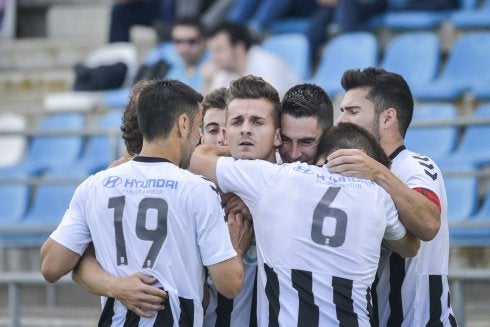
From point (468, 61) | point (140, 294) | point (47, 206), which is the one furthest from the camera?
point (47, 206)

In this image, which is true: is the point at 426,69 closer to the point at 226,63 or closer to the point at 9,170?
the point at 226,63

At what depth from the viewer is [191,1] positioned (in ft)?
44.5

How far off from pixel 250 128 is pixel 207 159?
0.24 m

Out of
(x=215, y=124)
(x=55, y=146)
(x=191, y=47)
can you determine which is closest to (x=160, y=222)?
(x=215, y=124)

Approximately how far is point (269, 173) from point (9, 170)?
23.6ft

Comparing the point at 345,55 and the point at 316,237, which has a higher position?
the point at 345,55

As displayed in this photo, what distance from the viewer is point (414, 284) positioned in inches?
222

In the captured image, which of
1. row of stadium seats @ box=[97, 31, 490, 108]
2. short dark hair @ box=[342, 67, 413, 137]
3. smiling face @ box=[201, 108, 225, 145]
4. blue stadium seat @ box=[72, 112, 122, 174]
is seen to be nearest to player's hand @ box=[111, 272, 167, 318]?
smiling face @ box=[201, 108, 225, 145]

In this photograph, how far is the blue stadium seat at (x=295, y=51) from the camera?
11.7 metres

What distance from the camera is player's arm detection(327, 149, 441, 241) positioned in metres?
5.23

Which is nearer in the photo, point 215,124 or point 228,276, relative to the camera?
point 228,276

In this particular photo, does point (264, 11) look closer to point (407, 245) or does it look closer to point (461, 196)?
point (461, 196)

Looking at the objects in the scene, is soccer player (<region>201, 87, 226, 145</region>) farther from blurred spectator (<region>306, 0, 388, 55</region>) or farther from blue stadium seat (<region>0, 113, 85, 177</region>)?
blue stadium seat (<region>0, 113, 85, 177</region>)

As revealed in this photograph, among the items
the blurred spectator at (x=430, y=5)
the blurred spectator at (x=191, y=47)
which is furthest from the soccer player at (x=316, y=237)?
the blurred spectator at (x=430, y=5)
